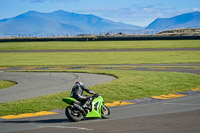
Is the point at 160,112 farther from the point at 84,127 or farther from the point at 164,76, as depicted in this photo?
the point at 164,76

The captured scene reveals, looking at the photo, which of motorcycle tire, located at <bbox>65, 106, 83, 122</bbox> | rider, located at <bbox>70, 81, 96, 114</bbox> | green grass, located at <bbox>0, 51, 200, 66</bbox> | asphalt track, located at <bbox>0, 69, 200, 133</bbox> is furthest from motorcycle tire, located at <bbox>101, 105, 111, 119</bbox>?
green grass, located at <bbox>0, 51, 200, 66</bbox>

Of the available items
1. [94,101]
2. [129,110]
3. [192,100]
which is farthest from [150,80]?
[94,101]

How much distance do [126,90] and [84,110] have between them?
808 cm

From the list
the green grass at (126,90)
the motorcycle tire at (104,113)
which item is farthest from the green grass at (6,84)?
the motorcycle tire at (104,113)

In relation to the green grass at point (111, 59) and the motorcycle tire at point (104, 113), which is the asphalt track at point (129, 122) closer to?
the motorcycle tire at point (104, 113)

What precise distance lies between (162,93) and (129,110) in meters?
5.26

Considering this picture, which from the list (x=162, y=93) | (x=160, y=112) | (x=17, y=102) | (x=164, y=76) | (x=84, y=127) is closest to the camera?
(x=84, y=127)

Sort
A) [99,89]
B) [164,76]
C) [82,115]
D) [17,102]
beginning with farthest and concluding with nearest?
[164,76], [99,89], [17,102], [82,115]

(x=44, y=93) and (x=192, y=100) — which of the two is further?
(x=44, y=93)

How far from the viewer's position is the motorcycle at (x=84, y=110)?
13.5m

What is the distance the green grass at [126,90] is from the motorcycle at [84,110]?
3471mm

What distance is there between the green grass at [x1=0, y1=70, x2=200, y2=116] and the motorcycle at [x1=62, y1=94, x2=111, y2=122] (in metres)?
3.47

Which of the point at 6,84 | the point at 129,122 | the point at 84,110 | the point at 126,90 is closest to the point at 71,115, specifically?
the point at 84,110

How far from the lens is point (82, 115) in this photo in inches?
547
